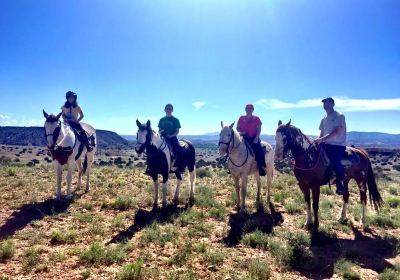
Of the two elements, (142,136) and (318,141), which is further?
(142,136)

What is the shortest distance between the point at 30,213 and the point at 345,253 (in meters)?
8.81

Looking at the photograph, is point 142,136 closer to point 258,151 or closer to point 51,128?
point 51,128

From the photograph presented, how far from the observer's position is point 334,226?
961 centimetres

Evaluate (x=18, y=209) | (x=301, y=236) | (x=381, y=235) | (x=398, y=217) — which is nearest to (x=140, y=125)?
(x=18, y=209)

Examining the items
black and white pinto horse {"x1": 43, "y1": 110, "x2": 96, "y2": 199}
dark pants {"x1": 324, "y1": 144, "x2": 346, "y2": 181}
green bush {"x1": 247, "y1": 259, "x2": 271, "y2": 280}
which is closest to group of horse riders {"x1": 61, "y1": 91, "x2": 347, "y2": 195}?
dark pants {"x1": 324, "y1": 144, "x2": 346, "y2": 181}

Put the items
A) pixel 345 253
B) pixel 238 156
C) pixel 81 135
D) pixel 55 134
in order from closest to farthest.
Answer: pixel 345 253 → pixel 55 134 → pixel 238 156 → pixel 81 135

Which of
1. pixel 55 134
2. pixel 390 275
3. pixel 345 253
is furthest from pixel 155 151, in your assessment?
pixel 390 275

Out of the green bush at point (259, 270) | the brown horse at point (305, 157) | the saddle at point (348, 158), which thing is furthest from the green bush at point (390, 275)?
the saddle at point (348, 158)

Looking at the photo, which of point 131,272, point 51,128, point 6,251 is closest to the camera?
point 131,272

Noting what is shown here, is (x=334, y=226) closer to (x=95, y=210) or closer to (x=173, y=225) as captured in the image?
(x=173, y=225)

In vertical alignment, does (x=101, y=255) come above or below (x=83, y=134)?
below

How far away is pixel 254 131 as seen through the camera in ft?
36.4

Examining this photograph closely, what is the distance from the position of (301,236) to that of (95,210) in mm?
6585

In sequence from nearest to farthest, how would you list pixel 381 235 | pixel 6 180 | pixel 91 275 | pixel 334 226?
pixel 91 275 < pixel 381 235 < pixel 334 226 < pixel 6 180
